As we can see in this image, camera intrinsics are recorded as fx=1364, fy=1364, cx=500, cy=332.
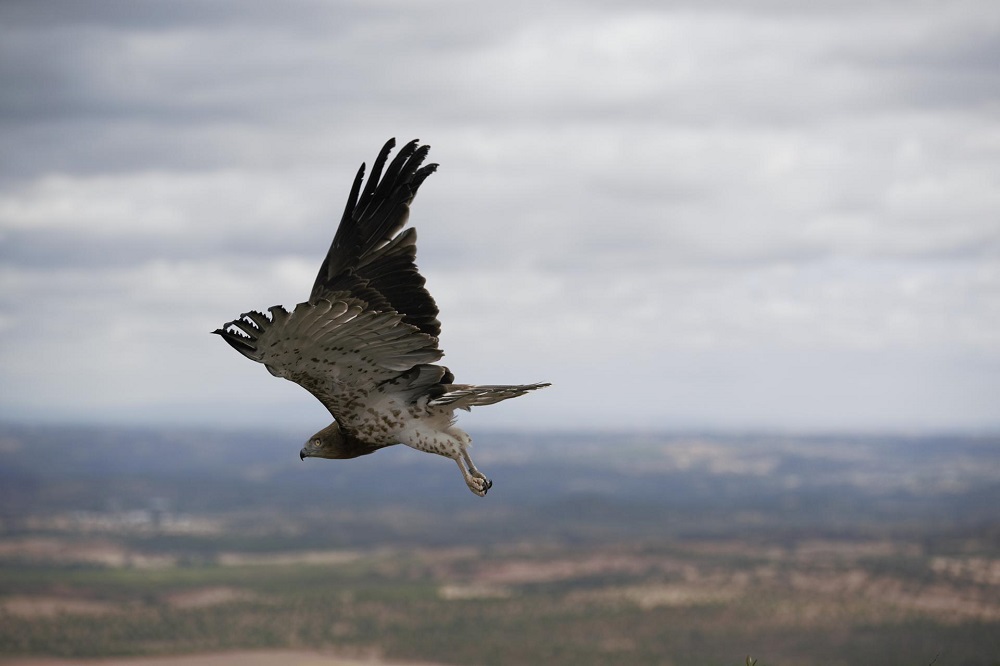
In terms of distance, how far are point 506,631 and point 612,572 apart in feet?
89.1

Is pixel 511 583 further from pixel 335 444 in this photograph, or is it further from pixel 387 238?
pixel 387 238

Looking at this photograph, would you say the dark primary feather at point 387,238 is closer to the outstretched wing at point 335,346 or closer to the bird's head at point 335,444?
the outstretched wing at point 335,346

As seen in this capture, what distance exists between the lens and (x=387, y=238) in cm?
1241

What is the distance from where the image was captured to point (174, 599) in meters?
93.7

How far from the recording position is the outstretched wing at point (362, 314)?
36.6ft

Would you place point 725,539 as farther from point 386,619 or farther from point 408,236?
point 408,236

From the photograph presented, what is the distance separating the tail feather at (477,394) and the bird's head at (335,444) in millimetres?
810

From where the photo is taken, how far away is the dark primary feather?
1228cm

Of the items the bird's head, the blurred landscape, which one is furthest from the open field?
the bird's head

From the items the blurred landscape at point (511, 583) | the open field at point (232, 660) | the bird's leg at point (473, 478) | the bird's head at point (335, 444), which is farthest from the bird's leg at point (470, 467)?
the open field at point (232, 660)

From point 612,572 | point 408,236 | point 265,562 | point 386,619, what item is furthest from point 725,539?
point 408,236

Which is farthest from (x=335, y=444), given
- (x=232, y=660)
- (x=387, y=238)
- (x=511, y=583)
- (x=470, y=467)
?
(x=511, y=583)

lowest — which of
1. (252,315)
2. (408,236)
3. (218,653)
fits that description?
(218,653)

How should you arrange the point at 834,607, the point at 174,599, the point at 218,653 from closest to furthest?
the point at 218,653 → the point at 834,607 → the point at 174,599
